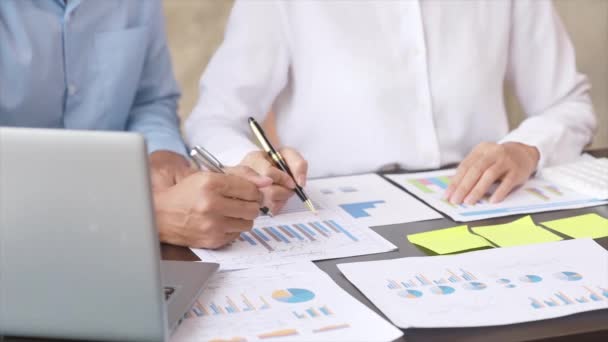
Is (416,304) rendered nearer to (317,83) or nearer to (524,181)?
(524,181)

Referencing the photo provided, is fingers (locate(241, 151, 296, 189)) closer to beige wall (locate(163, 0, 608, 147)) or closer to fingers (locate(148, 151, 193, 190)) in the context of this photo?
fingers (locate(148, 151, 193, 190))

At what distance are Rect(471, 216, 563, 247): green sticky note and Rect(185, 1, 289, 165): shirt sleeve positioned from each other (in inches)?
25.7

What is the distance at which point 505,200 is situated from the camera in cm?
143

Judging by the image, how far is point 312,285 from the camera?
3.43 ft

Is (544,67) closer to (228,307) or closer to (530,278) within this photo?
(530,278)


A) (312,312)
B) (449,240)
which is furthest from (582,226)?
(312,312)

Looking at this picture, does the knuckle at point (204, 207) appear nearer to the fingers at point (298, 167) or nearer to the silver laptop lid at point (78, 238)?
the fingers at point (298, 167)

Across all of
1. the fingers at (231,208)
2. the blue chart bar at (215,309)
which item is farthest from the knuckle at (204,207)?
the blue chart bar at (215,309)

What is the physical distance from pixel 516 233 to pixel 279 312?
46 cm

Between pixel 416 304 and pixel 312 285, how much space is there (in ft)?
0.47

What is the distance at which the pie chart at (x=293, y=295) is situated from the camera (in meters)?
1.00

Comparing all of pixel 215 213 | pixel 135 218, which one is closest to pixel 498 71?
pixel 215 213

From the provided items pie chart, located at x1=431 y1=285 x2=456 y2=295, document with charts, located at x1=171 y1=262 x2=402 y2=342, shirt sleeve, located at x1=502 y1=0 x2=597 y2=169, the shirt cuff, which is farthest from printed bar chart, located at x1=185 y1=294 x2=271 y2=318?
shirt sleeve, located at x1=502 y1=0 x2=597 y2=169

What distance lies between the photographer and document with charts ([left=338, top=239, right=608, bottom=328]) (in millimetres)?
948
